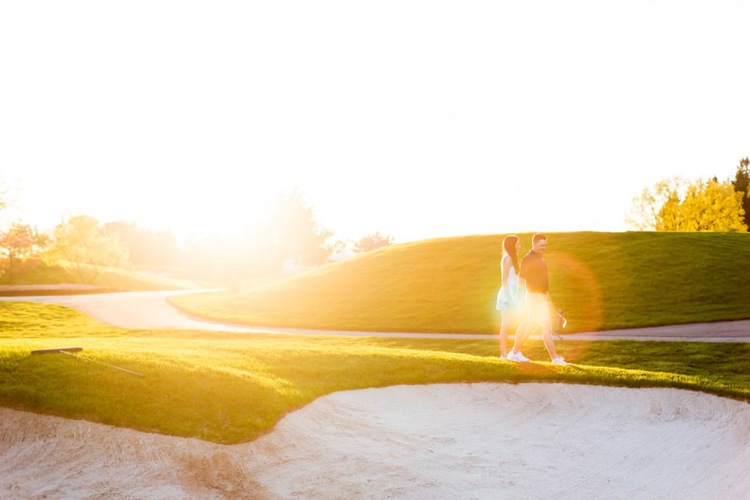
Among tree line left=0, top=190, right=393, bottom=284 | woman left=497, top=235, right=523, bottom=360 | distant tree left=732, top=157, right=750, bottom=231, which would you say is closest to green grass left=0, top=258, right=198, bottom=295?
tree line left=0, top=190, right=393, bottom=284

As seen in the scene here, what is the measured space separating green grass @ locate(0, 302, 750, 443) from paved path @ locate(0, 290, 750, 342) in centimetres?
209

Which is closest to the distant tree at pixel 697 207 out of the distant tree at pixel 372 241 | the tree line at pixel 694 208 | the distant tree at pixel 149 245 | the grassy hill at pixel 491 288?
the tree line at pixel 694 208

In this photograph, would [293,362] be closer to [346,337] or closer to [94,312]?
[346,337]

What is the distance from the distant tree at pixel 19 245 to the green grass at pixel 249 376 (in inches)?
1811

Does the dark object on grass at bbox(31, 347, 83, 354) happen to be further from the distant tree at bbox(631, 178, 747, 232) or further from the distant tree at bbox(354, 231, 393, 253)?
the distant tree at bbox(354, 231, 393, 253)

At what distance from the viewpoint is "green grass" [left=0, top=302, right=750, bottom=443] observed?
961 centimetres

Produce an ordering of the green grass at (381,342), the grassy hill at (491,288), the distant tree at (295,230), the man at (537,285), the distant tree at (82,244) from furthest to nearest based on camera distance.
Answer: the distant tree at (295,230) → the distant tree at (82,244) → the grassy hill at (491,288) → the man at (537,285) → the green grass at (381,342)

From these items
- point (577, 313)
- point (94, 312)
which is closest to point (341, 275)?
point (94, 312)

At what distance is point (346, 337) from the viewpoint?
2525 cm

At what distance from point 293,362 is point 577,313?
711 inches

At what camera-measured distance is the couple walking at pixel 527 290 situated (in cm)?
1366

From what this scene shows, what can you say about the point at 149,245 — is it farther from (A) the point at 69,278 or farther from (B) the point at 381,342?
(B) the point at 381,342

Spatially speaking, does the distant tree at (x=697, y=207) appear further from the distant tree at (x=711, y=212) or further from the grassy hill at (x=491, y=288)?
the grassy hill at (x=491, y=288)

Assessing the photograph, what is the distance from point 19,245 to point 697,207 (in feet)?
247
